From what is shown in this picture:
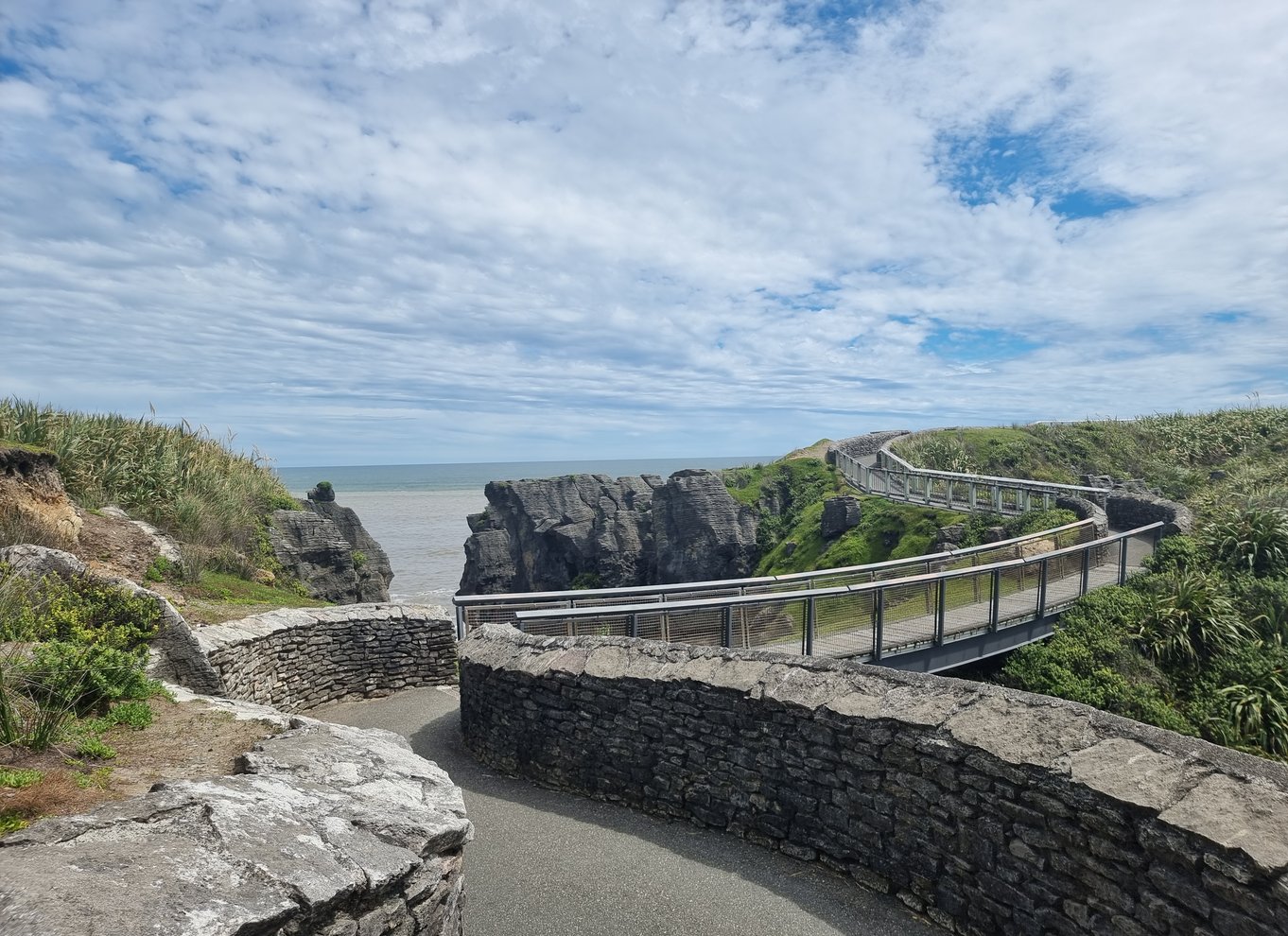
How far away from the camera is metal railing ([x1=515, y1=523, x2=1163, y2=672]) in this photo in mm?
9492

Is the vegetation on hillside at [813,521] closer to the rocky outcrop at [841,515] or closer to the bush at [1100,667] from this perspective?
the rocky outcrop at [841,515]

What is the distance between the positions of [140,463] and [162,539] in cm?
362

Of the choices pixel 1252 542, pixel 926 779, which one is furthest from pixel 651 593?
pixel 1252 542

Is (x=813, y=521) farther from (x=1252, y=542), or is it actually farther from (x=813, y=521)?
(x=1252, y=542)

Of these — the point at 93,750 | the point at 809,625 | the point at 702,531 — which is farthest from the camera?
the point at 702,531

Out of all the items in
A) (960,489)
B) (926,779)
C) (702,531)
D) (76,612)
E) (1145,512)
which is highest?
(76,612)

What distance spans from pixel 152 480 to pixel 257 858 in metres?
14.1

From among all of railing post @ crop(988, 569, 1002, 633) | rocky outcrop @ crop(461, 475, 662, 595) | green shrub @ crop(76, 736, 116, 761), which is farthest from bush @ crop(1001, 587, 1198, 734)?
rocky outcrop @ crop(461, 475, 662, 595)

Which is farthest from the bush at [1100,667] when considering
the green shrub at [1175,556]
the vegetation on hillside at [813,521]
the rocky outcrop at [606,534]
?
the rocky outcrop at [606,534]

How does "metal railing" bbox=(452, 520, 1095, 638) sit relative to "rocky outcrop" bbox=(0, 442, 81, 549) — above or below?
below

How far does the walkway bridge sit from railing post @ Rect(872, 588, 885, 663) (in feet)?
0.04

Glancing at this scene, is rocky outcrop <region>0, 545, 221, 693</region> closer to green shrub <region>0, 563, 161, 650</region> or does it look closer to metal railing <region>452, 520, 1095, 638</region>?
green shrub <region>0, 563, 161, 650</region>

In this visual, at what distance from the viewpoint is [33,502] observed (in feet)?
35.2

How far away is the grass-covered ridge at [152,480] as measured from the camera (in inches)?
535
